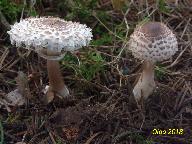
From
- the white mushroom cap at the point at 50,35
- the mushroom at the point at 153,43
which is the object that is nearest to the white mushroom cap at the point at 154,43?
the mushroom at the point at 153,43

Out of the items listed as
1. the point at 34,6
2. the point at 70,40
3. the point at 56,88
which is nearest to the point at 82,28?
the point at 70,40

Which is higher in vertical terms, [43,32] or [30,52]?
[43,32]

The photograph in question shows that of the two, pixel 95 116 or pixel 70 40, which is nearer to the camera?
pixel 70 40

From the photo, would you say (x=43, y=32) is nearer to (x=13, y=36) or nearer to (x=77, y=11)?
(x=13, y=36)

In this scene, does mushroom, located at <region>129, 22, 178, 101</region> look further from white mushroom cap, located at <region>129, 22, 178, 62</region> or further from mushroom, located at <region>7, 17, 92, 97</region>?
mushroom, located at <region>7, 17, 92, 97</region>

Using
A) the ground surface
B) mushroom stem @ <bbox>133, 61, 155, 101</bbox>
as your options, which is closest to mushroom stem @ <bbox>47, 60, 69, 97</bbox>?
the ground surface

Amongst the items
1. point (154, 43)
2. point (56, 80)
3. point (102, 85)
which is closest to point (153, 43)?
point (154, 43)

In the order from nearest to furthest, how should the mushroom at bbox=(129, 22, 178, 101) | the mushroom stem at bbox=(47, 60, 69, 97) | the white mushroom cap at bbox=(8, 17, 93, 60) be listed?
1. the white mushroom cap at bbox=(8, 17, 93, 60)
2. the mushroom at bbox=(129, 22, 178, 101)
3. the mushroom stem at bbox=(47, 60, 69, 97)
